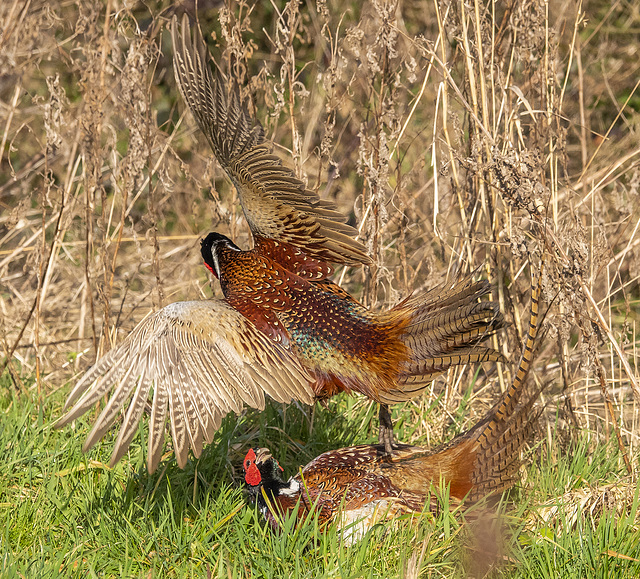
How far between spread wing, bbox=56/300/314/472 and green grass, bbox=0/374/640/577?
1.49 feet

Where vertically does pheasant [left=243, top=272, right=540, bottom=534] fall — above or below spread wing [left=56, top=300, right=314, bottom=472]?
below

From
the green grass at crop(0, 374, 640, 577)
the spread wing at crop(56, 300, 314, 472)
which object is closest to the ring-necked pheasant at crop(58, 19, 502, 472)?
the spread wing at crop(56, 300, 314, 472)

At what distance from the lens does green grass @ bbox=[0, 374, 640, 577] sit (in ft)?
9.12

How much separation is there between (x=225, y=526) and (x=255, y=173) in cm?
152

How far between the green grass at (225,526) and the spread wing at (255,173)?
93 cm

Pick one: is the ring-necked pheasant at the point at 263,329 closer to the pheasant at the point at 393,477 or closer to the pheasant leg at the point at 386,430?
the pheasant leg at the point at 386,430

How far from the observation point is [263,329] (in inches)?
124

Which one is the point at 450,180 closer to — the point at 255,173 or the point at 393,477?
the point at 255,173

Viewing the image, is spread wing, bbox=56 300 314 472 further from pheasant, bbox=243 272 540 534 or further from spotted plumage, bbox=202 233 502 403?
pheasant, bbox=243 272 540 534

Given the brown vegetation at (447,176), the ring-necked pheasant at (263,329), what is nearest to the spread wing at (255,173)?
the ring-necked pheasant at (263,329)

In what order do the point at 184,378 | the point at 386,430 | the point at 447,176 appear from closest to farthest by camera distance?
the point at 184,378 < the point at 386,430 < the point at 447,176

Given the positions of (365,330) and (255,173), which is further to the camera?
(255,173)

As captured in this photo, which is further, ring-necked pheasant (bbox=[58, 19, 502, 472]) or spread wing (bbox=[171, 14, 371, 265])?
spread wing (bbox=[171, 14, 371, 265])

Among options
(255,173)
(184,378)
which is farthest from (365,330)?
(255,173)
